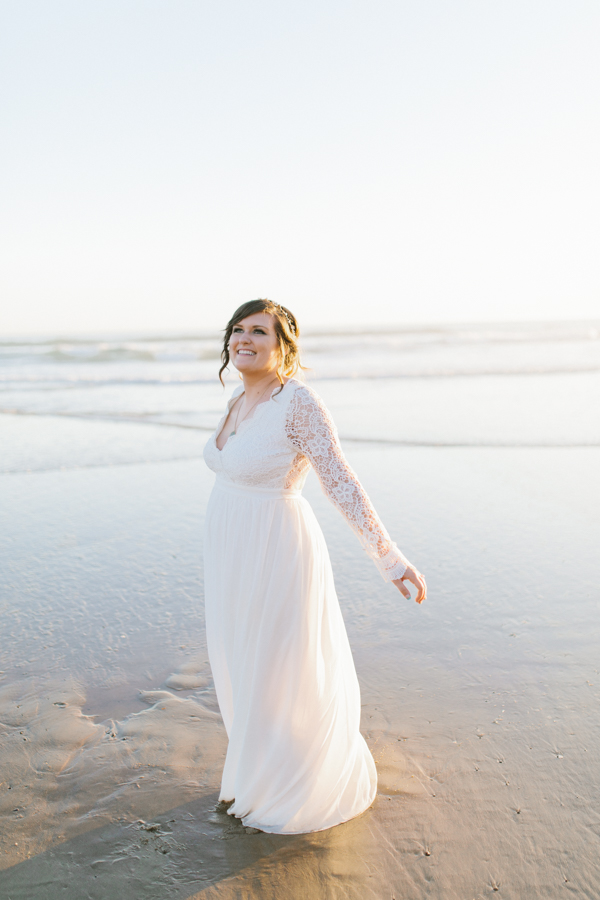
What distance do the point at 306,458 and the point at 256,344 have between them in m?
0.48

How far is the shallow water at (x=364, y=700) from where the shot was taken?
2.33 metres

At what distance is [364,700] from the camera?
339cm

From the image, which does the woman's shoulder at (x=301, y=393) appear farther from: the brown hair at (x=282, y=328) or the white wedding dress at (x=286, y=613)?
the brown hair at (x=282, y=328)

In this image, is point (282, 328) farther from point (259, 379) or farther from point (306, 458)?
point (306, 458)

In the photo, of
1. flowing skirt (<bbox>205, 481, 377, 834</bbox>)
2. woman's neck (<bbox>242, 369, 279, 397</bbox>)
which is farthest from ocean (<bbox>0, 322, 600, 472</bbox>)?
flowing skirt (<bbox>205, 481, 377, 834</bbox>)

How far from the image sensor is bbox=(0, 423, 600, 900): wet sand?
2314mm

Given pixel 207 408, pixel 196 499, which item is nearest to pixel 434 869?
pixel 196 499

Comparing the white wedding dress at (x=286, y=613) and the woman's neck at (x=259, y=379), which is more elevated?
the woman's neck at (x=259, y=379)

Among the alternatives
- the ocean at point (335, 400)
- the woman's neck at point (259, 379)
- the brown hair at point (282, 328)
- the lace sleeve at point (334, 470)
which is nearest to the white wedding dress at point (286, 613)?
the lace sleeve at point (334, 470)

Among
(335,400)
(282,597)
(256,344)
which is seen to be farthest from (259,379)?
(335,400)

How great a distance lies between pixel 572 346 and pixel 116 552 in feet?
96.7

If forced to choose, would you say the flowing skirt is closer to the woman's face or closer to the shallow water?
the shallow water

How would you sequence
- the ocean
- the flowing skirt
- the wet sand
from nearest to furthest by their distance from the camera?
the wet sand, the flowing skirt, the ocean

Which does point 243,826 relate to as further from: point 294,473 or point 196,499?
point 196,499
